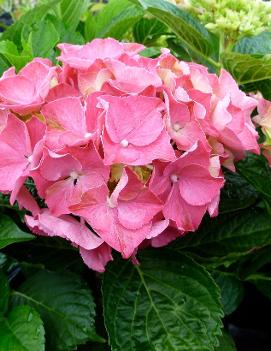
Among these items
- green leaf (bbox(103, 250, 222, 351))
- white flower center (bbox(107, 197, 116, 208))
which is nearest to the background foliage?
green leaf (bbox(103, 250, 222, 351))

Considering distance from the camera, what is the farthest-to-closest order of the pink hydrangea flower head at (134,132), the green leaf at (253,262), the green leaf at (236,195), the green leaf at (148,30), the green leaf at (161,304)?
the green leaf at (148,30)
the green leaf at (253,262)
the green leaf at (236,195)
the green leaf at (161,304)
the pink hydrangea flower head at (134,132)

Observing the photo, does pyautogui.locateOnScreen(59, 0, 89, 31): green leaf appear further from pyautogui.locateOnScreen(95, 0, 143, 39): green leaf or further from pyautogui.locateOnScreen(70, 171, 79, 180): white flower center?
pyautogui.locateOnScreen(70, 171, 79, 180): white flower center

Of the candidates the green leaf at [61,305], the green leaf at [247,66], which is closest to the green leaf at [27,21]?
the green leaf at [247,66]

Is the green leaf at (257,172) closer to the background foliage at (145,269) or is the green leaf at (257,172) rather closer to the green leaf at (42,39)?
the background foliage at (145,269)

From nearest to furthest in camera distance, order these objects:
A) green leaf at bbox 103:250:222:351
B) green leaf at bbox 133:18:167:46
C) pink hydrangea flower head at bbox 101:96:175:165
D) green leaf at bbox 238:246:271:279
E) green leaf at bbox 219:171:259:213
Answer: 1. pink hydrangea flower head at bbox 101:96:175:165
2. green leaf at bbox 103:250:222:351
3. green leaf at bbox 219:171:259:213
4. green leaf at bbox 238:246:271:279
5. green leaf at bbox 133:18:167:46

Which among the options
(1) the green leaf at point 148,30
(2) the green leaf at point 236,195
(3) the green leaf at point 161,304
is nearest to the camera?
(3) the green leaf at point 161,304

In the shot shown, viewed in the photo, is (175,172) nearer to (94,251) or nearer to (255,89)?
(94,251)
